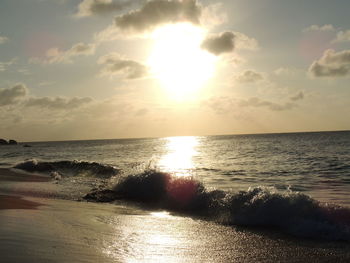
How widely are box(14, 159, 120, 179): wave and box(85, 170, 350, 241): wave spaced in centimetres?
1169

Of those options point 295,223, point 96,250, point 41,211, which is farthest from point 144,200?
point 96,250

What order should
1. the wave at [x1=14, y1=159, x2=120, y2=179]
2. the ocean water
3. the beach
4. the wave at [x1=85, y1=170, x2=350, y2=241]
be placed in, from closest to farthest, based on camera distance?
1. the beach
2. the wave at [x1=85, y1=170, x2=350, y2=241]
3. the ocean water
4. the wave at [x1=14, y1=159, x2=120, y2=179]

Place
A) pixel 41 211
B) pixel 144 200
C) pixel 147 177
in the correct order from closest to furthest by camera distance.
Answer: pixel 41 211 < pixel 144 200 < pixel 147 177

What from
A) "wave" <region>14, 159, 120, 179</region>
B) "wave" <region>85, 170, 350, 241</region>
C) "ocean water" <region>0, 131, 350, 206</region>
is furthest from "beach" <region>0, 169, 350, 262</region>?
"wave" <region>14, 159, 120, 179</region>

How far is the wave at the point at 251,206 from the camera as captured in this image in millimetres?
9406

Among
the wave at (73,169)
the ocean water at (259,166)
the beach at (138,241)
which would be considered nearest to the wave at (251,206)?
the beach at (138,241)

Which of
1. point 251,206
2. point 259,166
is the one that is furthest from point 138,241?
point 259,166

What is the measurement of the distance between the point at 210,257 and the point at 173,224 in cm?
323

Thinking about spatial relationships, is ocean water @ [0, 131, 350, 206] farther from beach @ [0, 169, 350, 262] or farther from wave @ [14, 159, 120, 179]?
beach @ [0, 169, 350, 262]

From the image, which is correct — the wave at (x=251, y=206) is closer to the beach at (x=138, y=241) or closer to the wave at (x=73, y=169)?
the beach at (x=138, y=241)

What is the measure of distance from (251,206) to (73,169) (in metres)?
24.5

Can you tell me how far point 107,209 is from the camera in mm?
12648

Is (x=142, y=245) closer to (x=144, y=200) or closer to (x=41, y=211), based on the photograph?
(x=41, y=211)

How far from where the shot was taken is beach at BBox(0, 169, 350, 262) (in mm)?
6945
